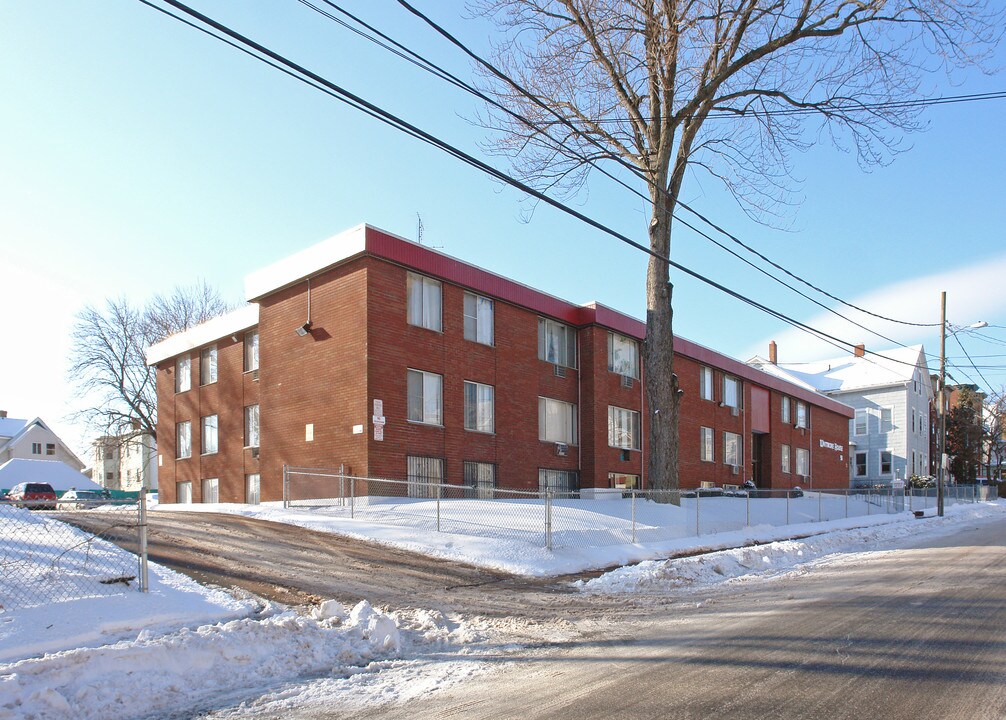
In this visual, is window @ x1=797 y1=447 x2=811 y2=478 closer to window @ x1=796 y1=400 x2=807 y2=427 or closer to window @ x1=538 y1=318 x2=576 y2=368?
window @ x1=796 y1=400 x2=807 y2=427

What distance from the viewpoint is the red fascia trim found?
20272mm

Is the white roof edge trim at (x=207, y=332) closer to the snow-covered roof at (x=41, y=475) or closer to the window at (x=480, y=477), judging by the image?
the window at (x=480, y=477)

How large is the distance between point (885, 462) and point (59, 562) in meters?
60.7

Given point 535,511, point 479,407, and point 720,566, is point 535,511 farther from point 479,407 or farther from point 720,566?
point 479,407

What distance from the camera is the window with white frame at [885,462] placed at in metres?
58.2

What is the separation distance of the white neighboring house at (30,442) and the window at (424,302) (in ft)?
225

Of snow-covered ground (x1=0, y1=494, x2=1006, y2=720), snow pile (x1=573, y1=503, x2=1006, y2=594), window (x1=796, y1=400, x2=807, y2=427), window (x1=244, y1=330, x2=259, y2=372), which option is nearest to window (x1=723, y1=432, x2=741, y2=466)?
window (x1=796, y1=400, x2=807, y2=427)

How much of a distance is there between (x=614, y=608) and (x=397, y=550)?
4.96 m

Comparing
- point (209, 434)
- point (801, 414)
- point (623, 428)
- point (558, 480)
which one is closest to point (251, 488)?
point (209, 434)

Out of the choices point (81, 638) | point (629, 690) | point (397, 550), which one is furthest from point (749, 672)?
Answer: point (397, 550)

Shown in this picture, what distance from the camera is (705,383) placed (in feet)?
114

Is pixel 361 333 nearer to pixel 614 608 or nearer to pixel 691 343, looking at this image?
pixel 614 608

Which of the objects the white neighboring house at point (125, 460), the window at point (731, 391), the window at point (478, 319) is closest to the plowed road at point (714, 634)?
the window at point (478, 319)

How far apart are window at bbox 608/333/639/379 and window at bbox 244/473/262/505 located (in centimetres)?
1278
